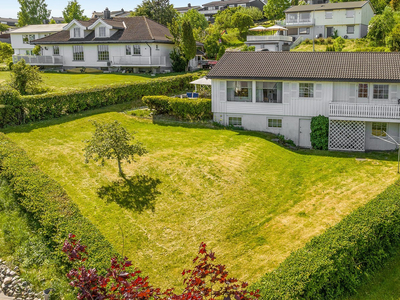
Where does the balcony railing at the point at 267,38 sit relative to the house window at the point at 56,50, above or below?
above

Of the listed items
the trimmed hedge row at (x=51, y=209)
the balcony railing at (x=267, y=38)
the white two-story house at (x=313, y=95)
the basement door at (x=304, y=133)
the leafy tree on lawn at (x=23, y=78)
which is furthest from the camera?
the balcony railing at (x=267, y=38)

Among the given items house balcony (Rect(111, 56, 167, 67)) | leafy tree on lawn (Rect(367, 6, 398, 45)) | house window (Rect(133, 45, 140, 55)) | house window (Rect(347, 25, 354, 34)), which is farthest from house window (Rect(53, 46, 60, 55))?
house window (Rect(347, 25, 354, 34))

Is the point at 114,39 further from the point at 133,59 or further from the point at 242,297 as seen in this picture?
the point at 242,297

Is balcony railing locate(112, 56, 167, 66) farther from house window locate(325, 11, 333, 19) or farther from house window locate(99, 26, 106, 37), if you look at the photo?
house window locate(325, 11, 333, 19)

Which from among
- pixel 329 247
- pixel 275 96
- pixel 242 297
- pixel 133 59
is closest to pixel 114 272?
pixel 242 297

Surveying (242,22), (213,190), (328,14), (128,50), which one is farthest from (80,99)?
(242,22)

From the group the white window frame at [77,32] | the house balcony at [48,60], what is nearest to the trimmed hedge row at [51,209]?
the house balcony at [48,60]

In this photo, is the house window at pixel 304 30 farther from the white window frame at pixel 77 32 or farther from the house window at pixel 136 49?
the white window frame at pixel 77 32
